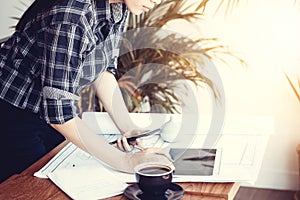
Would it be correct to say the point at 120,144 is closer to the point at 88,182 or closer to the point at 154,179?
the point at 88,182

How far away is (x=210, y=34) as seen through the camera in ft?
10.3

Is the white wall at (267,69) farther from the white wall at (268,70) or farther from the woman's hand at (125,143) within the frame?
the woman's hand at (125,143)

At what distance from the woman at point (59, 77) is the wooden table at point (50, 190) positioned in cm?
15

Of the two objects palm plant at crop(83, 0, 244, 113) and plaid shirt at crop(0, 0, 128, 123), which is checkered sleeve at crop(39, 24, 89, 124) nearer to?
plaid shirt at crop(0, 0, 128, 123)

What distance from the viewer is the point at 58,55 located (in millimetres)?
1554

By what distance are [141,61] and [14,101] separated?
124cm

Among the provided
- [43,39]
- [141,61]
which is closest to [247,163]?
[43,39]

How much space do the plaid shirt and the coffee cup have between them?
31 cm

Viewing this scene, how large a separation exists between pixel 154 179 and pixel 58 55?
17.5 inches

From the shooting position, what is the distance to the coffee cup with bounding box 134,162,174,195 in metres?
1.42

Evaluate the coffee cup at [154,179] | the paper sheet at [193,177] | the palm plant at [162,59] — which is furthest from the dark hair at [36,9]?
the palm plant at [162,59]

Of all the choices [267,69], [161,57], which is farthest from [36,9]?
[267,69]

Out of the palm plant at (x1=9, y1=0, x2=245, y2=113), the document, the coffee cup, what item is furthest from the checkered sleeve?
the palm plant at (x1=9, y1=0, x2=245, y2=113)

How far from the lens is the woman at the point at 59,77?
1570 millimetres
